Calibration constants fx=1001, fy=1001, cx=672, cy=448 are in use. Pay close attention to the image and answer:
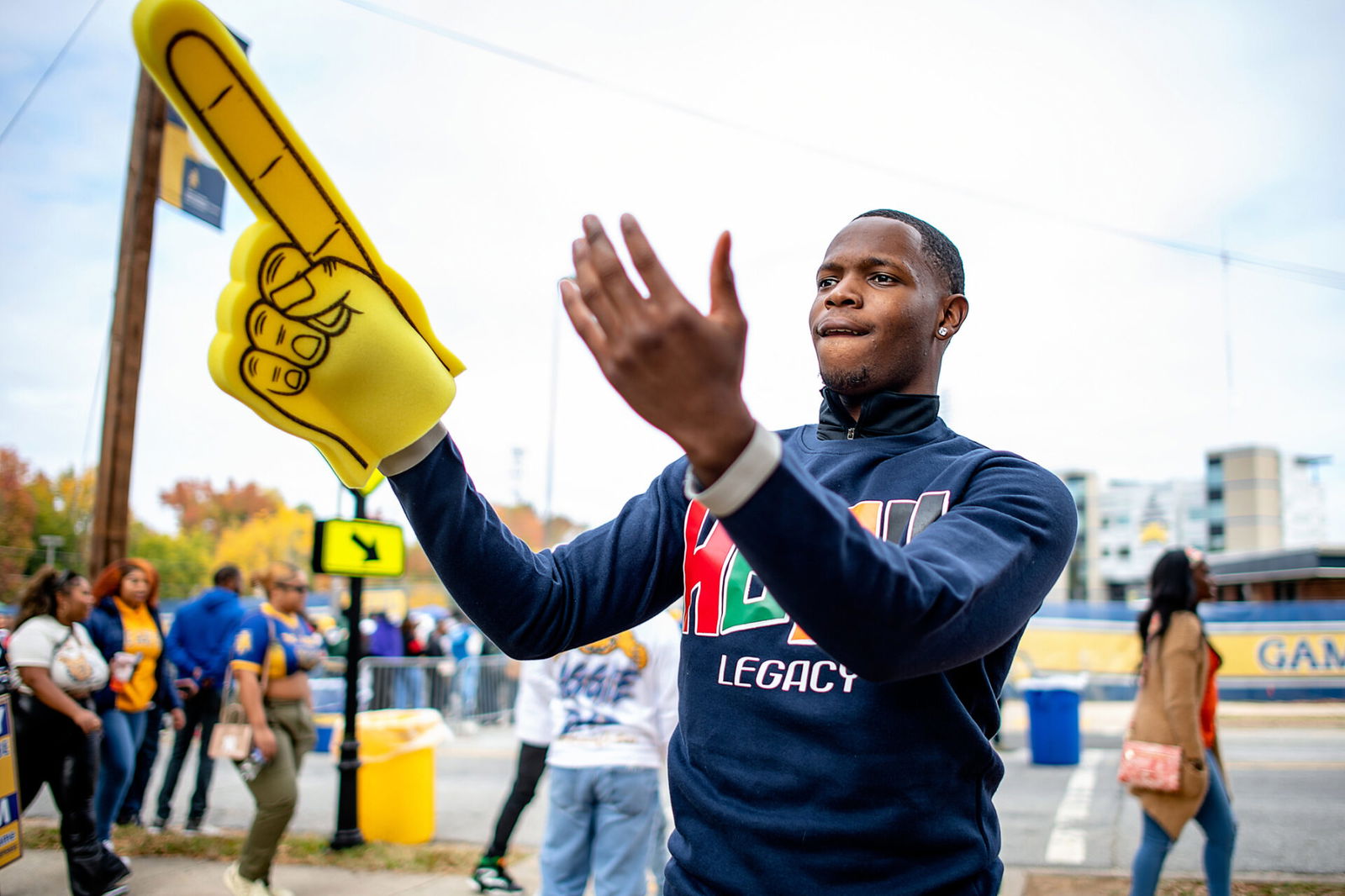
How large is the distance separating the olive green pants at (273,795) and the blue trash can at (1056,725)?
7983 millimetres

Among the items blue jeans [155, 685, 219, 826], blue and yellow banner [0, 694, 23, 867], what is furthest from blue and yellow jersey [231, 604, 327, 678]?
blue and yellow banner [0, 694, 23, 867]

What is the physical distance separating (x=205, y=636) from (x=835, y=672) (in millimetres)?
8229

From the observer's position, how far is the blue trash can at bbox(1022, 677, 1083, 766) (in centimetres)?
1090

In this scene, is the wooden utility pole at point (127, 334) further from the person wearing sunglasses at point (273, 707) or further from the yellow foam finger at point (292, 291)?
the yellow foam finger at point (292, 291)

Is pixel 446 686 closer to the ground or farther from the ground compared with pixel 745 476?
closer to the ground

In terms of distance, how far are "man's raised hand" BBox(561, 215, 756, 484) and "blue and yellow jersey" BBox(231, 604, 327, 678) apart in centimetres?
583

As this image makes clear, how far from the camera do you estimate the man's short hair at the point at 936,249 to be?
1698 millimetres

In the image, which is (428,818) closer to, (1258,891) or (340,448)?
(1258,891)

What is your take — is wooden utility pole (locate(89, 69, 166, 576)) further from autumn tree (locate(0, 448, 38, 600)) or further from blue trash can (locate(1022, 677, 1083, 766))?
autumn tree (locate(0, 448, 38, 600))

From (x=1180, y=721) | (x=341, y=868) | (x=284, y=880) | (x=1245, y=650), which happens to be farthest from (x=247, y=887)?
(x=1245, y=650)

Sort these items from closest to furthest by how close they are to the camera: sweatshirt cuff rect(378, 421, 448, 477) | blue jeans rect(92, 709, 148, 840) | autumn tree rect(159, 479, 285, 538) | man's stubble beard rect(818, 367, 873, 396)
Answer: sweatshirt cuff rect(378, 421, 448, 477) → man's stubble beard rect(818, 367, 873, 396) → blue jeans rect(92, 709, 148, 840) → autumn tree rect(159, 479, 285, 538)

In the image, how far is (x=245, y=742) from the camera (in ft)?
19.0

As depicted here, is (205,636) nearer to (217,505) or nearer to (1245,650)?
(1245,650)

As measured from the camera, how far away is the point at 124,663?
6.84 meters
